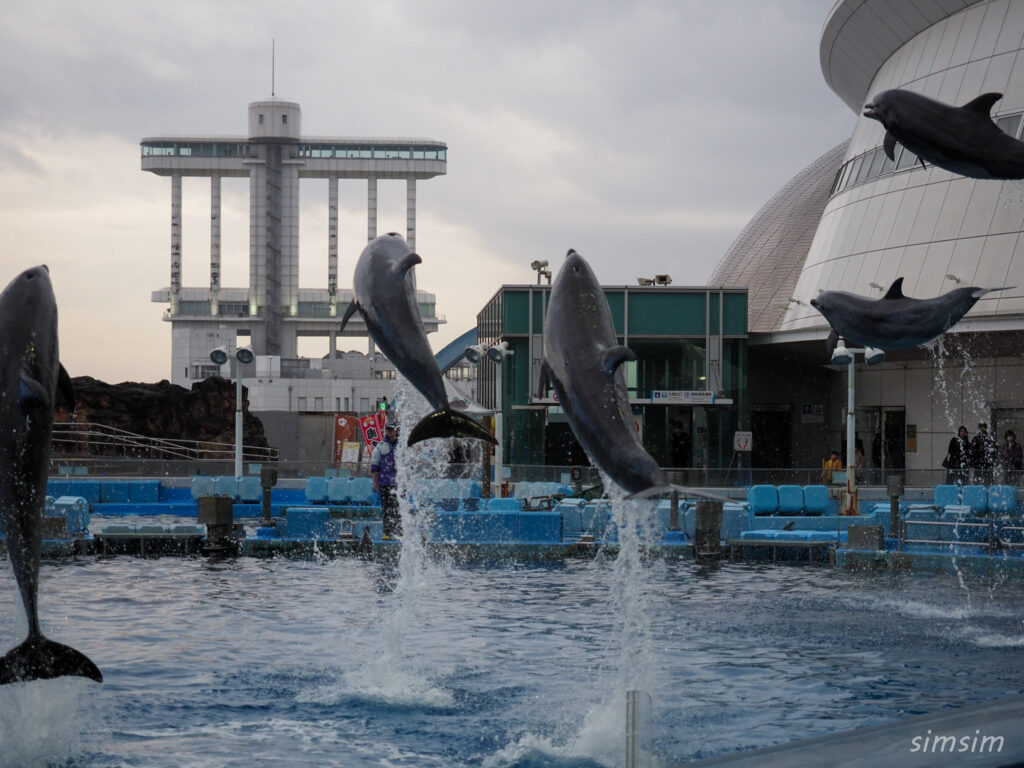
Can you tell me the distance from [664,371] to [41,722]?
33.7 metres

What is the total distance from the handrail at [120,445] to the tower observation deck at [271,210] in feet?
165

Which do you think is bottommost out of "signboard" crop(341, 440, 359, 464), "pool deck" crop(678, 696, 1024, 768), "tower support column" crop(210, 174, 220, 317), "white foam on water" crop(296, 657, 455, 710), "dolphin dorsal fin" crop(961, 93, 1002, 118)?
"white foam on water" crop(296, 657, 455, 710)

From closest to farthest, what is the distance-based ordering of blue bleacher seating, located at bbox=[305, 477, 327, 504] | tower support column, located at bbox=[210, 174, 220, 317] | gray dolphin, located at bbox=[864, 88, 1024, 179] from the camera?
gray dolphin, located at bbox=[864, 88, 1024, 179] → blue bleacher seating, located at bbox=[305, 477, 327, 504] → tower support column, located at bbox=[210, 174, 220, 317]

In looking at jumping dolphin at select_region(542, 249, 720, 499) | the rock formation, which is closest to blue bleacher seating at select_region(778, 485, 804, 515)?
jumping dolphin at select_region(542, 249, 720, 499)

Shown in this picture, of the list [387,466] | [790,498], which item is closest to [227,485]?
[387,466]

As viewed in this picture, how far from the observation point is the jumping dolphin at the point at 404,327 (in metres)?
8.31

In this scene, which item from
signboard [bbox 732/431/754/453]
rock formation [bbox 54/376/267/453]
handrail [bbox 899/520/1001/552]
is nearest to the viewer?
handrail [bbox 899/520/1001/552]

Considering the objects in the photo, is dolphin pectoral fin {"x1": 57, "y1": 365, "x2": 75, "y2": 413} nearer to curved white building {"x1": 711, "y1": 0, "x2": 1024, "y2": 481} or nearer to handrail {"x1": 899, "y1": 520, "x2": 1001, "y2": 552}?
handrail {"x1": 899, "y1": 520, "x2": 1001, "y2": 552}

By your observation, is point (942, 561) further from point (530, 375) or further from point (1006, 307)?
point (530, 375)

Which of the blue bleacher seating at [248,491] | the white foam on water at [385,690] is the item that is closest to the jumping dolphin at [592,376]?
the white foam on water at [385,690]

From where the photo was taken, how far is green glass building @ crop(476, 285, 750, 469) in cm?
4128

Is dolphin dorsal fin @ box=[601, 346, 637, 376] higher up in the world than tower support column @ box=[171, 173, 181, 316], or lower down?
lower down

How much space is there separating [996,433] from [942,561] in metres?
21.5

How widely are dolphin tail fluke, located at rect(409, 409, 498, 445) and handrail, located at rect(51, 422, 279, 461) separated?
128 ft
